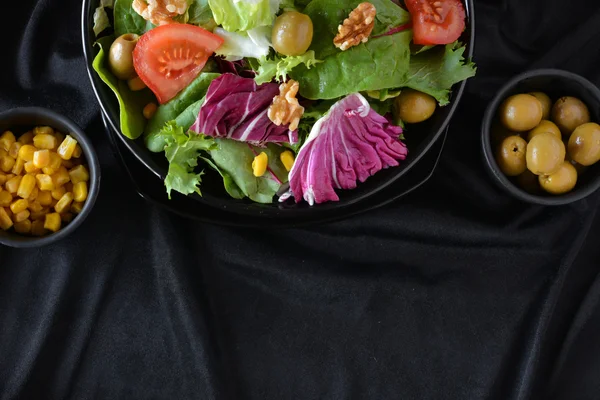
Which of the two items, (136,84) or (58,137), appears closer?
(136,84)

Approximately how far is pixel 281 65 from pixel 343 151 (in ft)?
0.74

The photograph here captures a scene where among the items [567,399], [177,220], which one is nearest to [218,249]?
[177,220]

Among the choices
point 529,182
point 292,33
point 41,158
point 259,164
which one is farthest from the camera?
point 529,182

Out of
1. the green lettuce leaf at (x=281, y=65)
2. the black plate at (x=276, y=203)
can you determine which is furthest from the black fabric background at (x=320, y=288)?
the green lettuce leaf at (x=281, y=65)

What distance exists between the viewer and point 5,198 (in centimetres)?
160

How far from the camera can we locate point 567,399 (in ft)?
5.81

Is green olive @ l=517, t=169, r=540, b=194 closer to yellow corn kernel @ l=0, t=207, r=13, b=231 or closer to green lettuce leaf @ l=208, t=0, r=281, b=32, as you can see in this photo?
green lettuce leaf @ l=208, t=0, r=281, b=32

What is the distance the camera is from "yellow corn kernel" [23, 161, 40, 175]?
5.25 ft

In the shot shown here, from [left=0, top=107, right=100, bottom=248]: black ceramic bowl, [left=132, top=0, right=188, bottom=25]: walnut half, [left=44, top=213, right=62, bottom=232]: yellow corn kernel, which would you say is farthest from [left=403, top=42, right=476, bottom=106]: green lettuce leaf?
[left=44, top=213, right=62, bottom=232]: yellow corn kernel

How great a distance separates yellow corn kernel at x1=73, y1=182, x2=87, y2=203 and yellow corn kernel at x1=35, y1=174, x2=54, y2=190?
0.05 m

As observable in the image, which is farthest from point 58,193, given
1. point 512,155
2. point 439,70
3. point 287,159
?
point 512,155

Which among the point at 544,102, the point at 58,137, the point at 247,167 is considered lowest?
the point at 58,137

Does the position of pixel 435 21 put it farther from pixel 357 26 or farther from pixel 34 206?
pixel 34 206

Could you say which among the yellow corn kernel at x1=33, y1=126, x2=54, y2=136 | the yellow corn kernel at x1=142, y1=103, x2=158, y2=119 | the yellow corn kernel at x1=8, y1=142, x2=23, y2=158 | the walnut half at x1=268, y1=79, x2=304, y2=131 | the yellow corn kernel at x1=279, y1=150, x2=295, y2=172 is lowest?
the yellow corn kernel at x1=8, y1=142, x2=23, y2=158
